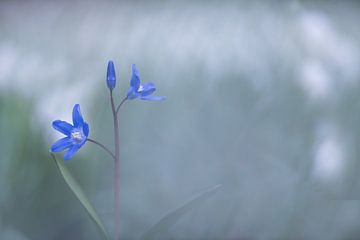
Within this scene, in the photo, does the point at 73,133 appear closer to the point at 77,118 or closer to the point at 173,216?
the point at 77,118

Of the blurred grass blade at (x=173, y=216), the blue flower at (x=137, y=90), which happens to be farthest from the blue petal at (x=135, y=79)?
the blurred grass blade at (x=173, y=216)

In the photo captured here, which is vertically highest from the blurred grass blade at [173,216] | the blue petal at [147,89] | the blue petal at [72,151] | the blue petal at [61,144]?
the blue petal at [147,89]

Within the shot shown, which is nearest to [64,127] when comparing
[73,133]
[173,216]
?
[73,133]

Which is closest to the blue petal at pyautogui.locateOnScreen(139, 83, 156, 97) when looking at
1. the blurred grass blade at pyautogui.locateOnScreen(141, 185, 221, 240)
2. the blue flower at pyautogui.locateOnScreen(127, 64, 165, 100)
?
the blue flower at pyautogui.locateOnScreen(127, 64, 165, 100)

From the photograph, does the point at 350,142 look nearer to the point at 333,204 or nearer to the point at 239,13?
the point at 333,204

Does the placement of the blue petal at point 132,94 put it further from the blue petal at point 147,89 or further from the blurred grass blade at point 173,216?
the blurred grass blade at point 173,216

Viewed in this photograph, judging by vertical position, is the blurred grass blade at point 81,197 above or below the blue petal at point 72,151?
below

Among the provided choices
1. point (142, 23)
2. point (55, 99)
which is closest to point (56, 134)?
point (55, 99)
